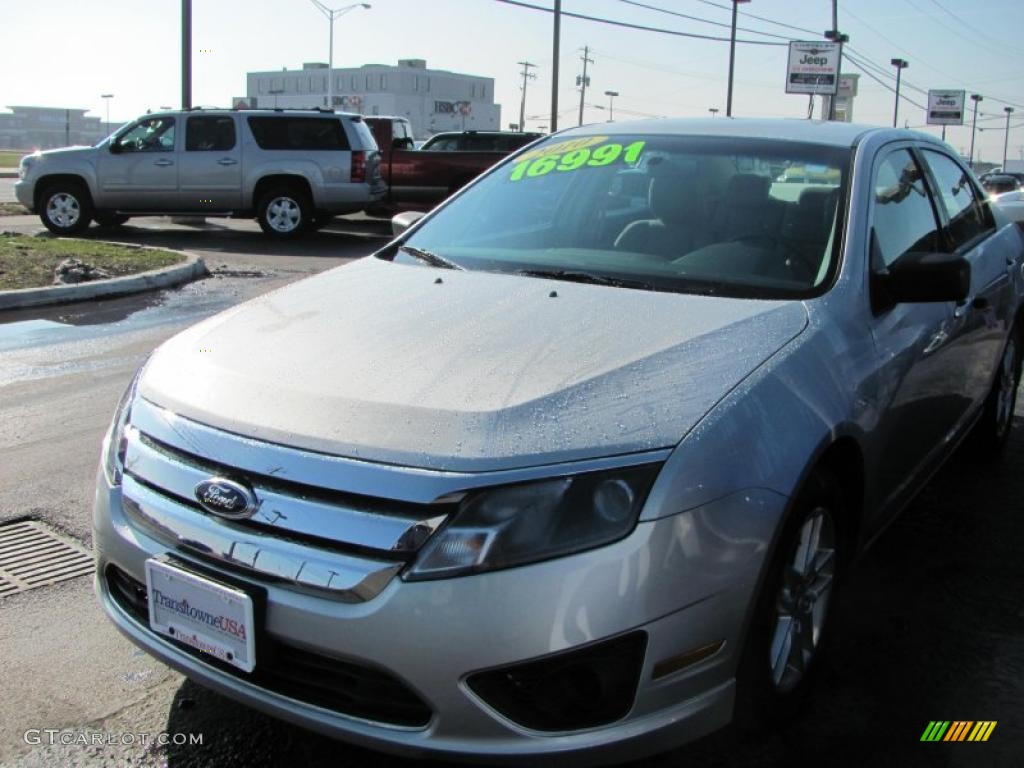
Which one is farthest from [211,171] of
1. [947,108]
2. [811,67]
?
[947,108]

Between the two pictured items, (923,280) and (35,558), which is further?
(35,558)

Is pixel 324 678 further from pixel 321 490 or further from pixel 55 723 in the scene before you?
pixel 55 723

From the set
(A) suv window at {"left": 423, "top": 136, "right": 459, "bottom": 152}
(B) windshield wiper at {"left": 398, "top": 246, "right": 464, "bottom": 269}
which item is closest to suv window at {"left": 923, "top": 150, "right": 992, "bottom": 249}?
(B) windshield wiper at {"left": 398, "top": 246, "right": 464, "bottom": 269}

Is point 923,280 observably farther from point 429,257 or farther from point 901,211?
point 429,257

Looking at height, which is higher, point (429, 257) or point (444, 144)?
point (444, 144)

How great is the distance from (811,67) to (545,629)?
5912 centimetres

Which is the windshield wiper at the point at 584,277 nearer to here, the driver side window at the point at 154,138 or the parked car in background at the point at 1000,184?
the driver side window at the point at 154,138

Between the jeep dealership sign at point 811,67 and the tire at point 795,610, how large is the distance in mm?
56973

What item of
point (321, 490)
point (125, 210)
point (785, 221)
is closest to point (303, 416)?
point (321, 490)

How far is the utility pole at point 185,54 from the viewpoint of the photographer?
62.2 ft

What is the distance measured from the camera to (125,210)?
15273 millimetres

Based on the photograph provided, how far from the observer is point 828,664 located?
10.2 ft

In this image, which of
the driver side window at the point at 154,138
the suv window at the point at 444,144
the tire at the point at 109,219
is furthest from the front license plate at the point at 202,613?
the suv window at the point at 444,144

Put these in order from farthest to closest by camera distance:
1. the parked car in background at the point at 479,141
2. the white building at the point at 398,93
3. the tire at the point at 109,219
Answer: the white building at the point at 398,93 < the parked car in background at the point at 479,141 < the tire at the point at 109,219
